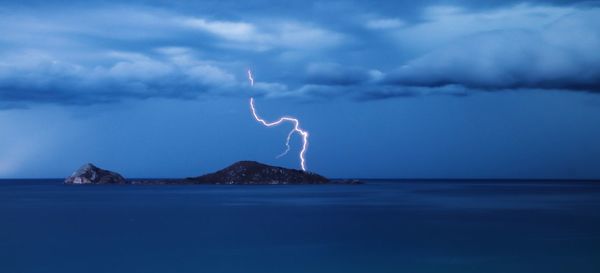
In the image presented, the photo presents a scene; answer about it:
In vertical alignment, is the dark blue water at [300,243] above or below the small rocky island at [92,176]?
below

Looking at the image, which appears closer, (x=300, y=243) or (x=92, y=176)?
(x=300, y=243)

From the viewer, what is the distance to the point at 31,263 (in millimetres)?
28828

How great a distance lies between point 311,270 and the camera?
1046 inches

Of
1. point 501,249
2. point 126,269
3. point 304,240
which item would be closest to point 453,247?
point 501,249

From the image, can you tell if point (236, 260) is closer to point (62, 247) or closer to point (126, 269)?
point (126, 269)

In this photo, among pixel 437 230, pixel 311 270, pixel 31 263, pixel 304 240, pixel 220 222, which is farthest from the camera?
pixel 220 222

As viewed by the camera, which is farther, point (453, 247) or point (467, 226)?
point (467, 226)

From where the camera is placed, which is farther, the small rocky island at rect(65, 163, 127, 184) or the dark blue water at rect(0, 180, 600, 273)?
the small rocky island at rect(65, 163, 127, 184)

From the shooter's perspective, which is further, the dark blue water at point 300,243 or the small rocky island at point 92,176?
the small rocky island at point 92,176

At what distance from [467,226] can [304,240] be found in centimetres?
1422

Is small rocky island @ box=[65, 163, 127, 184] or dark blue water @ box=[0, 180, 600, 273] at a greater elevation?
small rocky island @ box=[65, 163, 127, 184]

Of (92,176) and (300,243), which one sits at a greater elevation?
(92,176)

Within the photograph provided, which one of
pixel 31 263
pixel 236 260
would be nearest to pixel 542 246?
pixel 236 260

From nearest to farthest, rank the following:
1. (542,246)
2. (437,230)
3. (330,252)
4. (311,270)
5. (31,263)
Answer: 1. (311,270)
2. (31,263)
3. (330,252)
4. (542,246)
5. (437,230)
